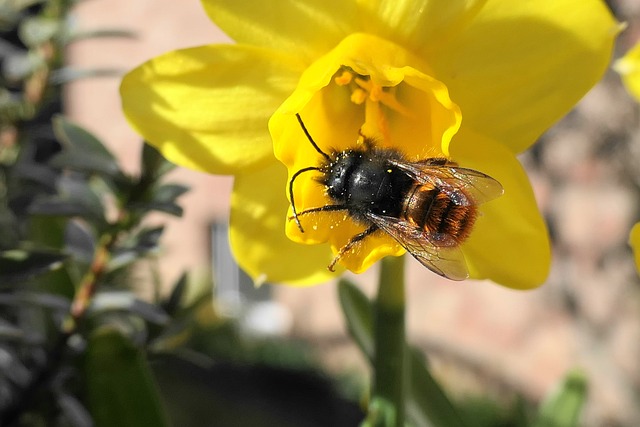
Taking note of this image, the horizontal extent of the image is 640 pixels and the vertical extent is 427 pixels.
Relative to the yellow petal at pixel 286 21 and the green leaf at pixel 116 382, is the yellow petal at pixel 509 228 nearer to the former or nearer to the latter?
the yellow petal at pixel 286 21

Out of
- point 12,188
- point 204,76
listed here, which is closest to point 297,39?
point 204,76

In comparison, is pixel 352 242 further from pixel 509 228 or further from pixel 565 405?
Result: pixel 565 405

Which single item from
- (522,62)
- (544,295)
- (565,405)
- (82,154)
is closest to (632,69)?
(522,62)

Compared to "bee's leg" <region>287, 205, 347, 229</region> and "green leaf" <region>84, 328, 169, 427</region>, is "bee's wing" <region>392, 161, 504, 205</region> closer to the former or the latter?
"bee's leg" <region>287, 205, 347, 229</region>

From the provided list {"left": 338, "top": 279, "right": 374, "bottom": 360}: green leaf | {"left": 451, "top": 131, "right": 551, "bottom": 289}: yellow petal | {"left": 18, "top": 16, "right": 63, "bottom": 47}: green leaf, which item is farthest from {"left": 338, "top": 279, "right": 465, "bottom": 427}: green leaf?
{"left": 18, "top": 16, "right": 63, "bottom": 47}: green leaf

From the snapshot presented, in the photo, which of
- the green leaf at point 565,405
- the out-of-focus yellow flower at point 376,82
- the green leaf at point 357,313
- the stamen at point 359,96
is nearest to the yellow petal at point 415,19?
the out-of-focus yellow flower at point 376,82
